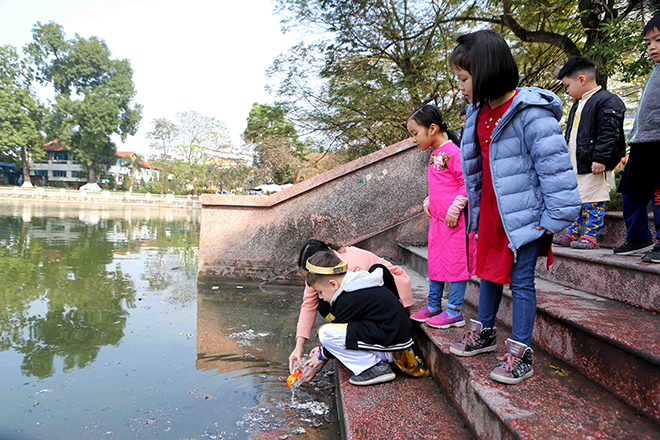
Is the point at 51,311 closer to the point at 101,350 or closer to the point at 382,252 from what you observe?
the point at 101,350

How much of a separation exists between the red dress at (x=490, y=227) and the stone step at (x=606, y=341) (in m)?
0.36

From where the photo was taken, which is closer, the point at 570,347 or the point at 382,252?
the point at 570,347

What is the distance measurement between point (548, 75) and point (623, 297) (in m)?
8.06

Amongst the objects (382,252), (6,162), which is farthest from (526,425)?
(6,162)

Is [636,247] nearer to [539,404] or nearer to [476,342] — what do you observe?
[476,342]

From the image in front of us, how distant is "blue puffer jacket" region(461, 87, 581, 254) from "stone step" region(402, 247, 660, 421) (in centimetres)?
46

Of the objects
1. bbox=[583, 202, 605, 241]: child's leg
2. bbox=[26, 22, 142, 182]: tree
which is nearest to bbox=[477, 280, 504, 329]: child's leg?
bbox=[583, 202, 605, 241]: child's leg

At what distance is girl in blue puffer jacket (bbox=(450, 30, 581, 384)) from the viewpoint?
1.67 meters

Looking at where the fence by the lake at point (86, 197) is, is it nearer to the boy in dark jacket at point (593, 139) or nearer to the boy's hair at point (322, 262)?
the boy's hair at point (322, 262)

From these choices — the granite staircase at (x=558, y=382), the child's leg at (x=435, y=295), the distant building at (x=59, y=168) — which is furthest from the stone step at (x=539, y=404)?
the distant building at (x=59, y=168)

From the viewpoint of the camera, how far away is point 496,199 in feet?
6.10

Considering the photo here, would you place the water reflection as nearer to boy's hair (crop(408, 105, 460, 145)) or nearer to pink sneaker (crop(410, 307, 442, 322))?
pink sneaker (crop(410, 307, 442, 322))

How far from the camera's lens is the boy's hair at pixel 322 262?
2.27 meters

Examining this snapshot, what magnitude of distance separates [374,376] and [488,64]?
5.29 feet
